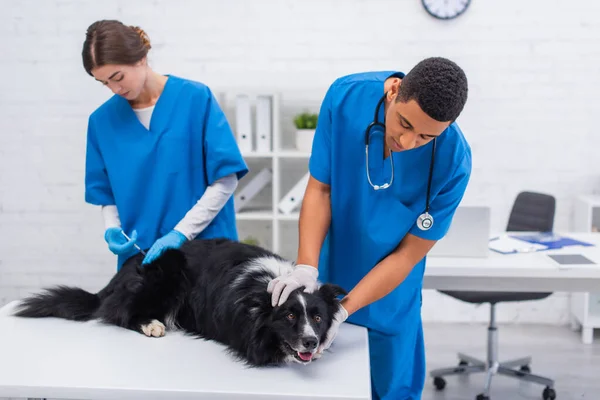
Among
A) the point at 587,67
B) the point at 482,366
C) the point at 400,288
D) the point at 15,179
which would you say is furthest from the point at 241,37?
the point at 400,288

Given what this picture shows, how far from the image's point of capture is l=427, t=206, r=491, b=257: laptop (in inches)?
95.4

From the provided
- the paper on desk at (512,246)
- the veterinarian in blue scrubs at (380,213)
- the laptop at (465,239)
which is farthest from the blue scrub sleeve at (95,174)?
the paper on desk at (512,246)

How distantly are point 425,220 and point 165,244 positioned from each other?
715 mm

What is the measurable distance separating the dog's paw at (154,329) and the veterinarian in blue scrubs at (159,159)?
17.0 inches

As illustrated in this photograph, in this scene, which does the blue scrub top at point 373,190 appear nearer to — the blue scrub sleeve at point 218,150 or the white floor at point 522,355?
the blue scrub sleeve at point 218,150

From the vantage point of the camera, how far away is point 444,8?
3.61 meters

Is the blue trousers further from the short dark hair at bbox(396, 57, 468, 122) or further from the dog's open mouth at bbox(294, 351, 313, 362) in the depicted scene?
the short dark hair at bbox(396, 57, 468, 122)

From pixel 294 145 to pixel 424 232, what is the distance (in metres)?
2.34

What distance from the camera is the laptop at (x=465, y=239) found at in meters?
2.42

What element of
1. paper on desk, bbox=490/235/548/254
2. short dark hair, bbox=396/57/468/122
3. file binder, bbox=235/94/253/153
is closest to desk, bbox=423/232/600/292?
paper on desk, bbox=490/235/548/254

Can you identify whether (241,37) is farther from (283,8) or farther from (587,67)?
(587,67)

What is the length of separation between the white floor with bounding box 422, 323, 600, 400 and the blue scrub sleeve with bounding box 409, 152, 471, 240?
5.19 ft

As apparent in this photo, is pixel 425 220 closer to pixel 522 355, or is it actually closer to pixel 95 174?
pixel 95 174

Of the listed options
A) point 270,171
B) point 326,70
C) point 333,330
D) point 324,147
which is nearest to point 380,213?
point 324,147
